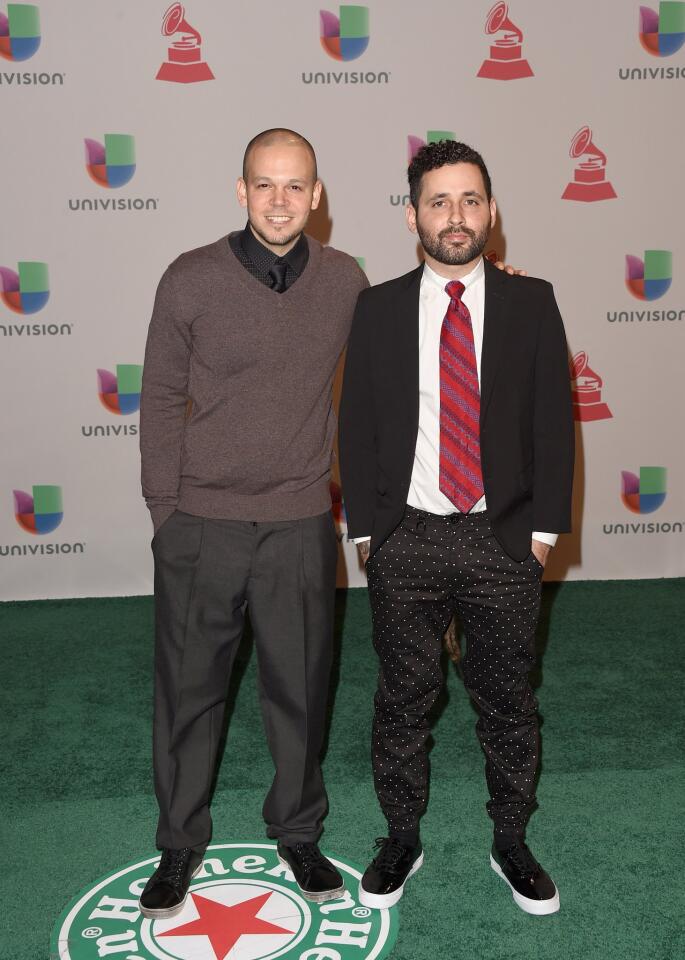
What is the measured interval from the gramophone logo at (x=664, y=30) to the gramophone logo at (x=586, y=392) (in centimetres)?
149

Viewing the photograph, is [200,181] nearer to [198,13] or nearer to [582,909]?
[198,13]

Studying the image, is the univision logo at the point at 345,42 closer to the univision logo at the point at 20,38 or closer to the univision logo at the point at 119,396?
the univision logo at the point at 20,38

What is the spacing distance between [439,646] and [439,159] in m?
1.21

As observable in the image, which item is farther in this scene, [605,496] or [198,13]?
[605,496]

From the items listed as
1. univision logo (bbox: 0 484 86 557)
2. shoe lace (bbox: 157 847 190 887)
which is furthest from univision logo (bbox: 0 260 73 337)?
shoe lace (bbox: 157 847 190 887)

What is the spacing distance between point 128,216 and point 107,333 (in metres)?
0.57

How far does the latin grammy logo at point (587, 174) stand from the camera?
498 cm

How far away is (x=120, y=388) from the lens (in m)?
5.08

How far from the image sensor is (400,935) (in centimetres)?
251

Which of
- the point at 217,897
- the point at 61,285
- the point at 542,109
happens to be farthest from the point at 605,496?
the point at 217,897

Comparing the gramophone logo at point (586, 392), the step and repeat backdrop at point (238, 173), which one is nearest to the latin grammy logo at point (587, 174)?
the step and repeat backdrop at point (238, 173)

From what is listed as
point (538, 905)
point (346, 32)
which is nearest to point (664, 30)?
point (346, 32)

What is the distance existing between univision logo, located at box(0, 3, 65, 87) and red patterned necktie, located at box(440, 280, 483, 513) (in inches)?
126

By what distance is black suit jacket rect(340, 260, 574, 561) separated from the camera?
246 centimetres
